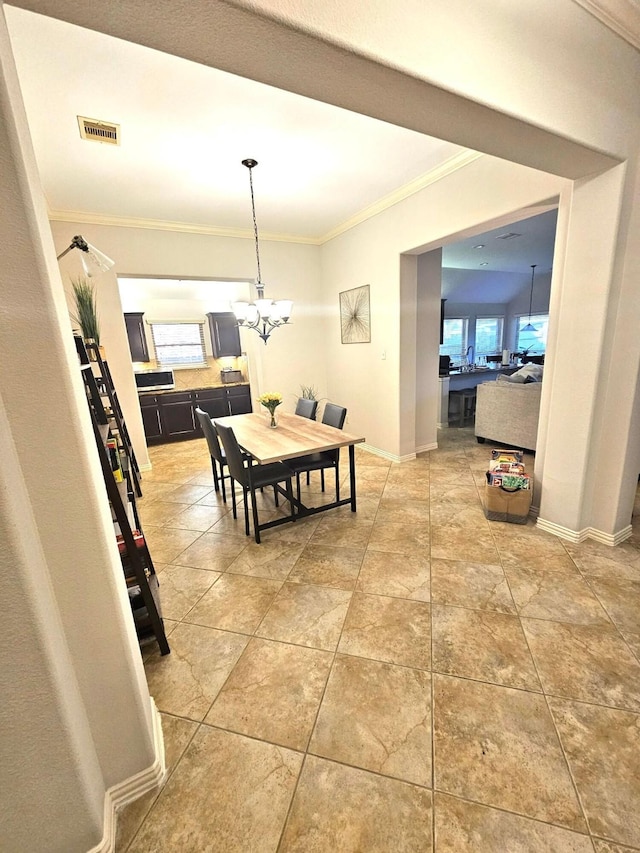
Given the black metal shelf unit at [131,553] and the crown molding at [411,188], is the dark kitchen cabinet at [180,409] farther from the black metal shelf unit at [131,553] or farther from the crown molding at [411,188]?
the black metal shelf unit at [131,553]

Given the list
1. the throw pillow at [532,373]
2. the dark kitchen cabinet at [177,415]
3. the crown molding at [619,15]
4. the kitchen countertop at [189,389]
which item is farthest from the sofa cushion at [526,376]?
the dark kitchen cabinet at [177,415]

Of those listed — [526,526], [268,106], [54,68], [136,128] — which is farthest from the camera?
[526,526]

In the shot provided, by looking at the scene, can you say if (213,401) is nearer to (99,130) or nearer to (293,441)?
(293,441)

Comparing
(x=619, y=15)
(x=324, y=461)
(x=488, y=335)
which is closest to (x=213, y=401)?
(x=324, y=461)

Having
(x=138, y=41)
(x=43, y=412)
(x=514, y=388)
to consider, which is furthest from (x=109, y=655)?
(x=514, y=388)

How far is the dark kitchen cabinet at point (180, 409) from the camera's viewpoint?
542 centimetres

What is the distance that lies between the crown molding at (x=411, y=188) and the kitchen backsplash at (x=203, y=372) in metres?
2.93

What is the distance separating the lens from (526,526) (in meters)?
2.68

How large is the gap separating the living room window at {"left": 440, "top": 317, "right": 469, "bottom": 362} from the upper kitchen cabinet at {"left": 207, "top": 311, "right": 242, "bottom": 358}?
520 centimetres

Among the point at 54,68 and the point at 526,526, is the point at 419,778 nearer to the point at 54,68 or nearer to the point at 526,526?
the point at 526,526

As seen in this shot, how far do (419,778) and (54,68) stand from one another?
11.5 ft

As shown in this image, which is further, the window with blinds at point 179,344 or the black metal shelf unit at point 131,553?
the window with blinds at point 179,344

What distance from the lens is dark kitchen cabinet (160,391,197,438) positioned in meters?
5.51

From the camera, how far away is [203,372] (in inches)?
249
